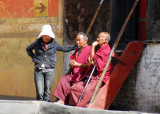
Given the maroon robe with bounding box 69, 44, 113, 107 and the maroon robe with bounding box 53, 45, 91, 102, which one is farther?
the maroon robe with bounding box 53, 45, 91, 102

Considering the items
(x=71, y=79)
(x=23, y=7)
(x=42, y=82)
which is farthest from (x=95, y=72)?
(x=23, y=7)

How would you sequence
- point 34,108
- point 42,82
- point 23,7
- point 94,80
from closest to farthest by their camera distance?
1. point 34,108
2. point 94,80
3. point 42,82
4. point 23,7

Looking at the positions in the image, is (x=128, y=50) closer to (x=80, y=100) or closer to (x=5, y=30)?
(x=80, y=100)

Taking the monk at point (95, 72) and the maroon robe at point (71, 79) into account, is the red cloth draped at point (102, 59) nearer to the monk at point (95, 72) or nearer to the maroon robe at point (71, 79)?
the monk at point (95, 72)

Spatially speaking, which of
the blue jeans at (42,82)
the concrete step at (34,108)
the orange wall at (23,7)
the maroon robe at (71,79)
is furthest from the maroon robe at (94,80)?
the orange wall at (23,7)

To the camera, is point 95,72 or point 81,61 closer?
point 95,72

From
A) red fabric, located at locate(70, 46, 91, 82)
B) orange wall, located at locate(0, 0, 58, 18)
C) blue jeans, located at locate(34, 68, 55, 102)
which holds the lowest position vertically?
blue jeans, located at locate(34, 68, 55, 102)

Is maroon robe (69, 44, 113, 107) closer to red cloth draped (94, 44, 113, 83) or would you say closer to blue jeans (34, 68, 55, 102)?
red cloth draped (94, 44, 113, 83)

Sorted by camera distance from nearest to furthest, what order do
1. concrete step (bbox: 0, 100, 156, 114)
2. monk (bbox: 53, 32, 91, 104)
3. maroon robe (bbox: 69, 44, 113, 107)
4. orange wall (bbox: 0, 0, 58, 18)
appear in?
concrete step (bbox: 0, 100, 156, 114)
maroon robe (bbox: 69, 44, 113, 107)
monk (bbox: 53, 32, 91, 104)
orange wall (bbox: 0, 0, 58, 18)

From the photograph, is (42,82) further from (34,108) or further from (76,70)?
(34,108)

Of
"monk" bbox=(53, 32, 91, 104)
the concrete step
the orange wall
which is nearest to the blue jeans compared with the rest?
"monk" bbox=(53, 32, 91, 104)

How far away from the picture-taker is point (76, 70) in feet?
19.2

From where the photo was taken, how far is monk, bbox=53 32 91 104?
226 inches

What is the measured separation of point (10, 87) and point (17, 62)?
643 mm
